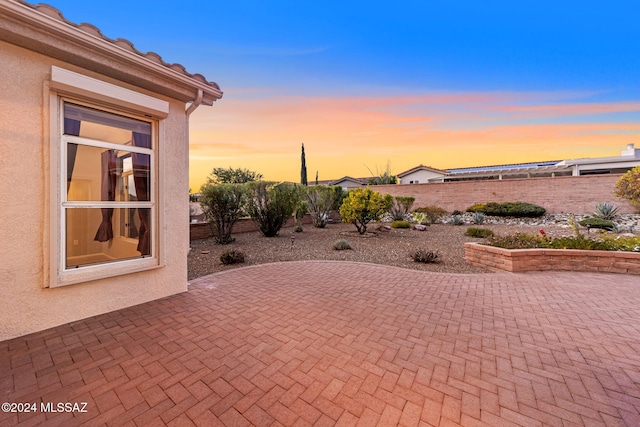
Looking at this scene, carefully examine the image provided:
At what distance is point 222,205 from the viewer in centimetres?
1009

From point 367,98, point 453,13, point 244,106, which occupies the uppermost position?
point 453,13

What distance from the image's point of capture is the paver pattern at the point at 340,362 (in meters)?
2.08

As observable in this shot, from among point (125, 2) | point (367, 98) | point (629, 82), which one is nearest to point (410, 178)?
point (629, 82)

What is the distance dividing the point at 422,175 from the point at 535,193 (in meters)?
16.1

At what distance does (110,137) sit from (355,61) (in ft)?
32.5

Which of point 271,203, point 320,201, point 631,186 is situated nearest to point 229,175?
point 320,201

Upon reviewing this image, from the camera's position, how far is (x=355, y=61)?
35.4 feet

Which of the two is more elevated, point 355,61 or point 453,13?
point 453,13

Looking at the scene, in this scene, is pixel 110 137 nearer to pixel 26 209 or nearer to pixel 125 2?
pixel 26 209

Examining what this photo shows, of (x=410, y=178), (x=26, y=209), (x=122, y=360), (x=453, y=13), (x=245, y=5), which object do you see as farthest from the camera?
(x=410, y=178)

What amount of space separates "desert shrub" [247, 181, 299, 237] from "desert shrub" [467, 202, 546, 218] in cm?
1494

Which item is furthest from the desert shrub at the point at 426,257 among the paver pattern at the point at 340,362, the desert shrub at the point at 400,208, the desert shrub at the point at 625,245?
the desert shrub at the point at 400,208

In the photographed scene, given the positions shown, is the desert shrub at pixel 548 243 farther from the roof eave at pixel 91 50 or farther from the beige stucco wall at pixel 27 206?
the beige stucco wall at pixel 27 206

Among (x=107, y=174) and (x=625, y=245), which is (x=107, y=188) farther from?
(x=625, y=245)
